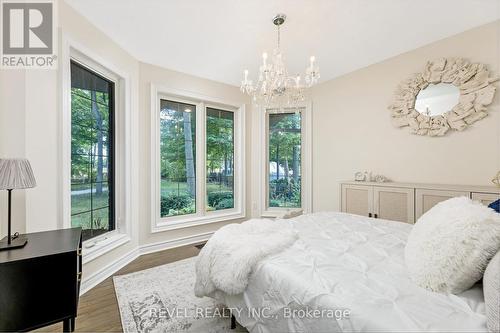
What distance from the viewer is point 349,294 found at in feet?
3.10

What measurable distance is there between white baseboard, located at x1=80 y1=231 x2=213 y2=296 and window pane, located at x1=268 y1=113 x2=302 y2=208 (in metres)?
1.47

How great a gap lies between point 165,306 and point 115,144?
6.44ft

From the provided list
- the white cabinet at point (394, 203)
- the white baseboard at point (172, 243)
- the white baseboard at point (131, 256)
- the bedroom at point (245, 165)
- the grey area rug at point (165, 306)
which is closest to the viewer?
the bedroom at point (245, 165)

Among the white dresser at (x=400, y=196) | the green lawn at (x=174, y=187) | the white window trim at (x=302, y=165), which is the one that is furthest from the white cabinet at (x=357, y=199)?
the green lawn at (x=174, y=187)

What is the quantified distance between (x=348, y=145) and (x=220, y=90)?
2269 millimetres

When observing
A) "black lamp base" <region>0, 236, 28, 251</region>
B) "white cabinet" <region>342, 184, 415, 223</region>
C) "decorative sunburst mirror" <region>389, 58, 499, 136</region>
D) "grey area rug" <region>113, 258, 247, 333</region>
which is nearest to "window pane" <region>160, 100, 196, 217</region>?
"grey area rug" <region>113, 258, 247, 333</region>

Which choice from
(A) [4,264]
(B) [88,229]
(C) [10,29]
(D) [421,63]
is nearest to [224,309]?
(A) [4,264]

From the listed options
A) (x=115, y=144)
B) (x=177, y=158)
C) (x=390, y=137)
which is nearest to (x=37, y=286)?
(x=115, y=144)

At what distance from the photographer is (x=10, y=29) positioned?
1.71m

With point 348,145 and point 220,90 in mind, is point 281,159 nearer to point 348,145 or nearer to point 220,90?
point 348,145

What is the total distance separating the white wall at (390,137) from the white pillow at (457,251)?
73.7 inches

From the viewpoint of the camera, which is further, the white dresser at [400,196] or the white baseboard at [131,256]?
the white baseboard at [131,256]

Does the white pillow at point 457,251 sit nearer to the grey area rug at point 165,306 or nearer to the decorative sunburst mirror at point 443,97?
the grey area rug at point 165,306

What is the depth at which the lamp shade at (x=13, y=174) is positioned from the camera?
130 cm
